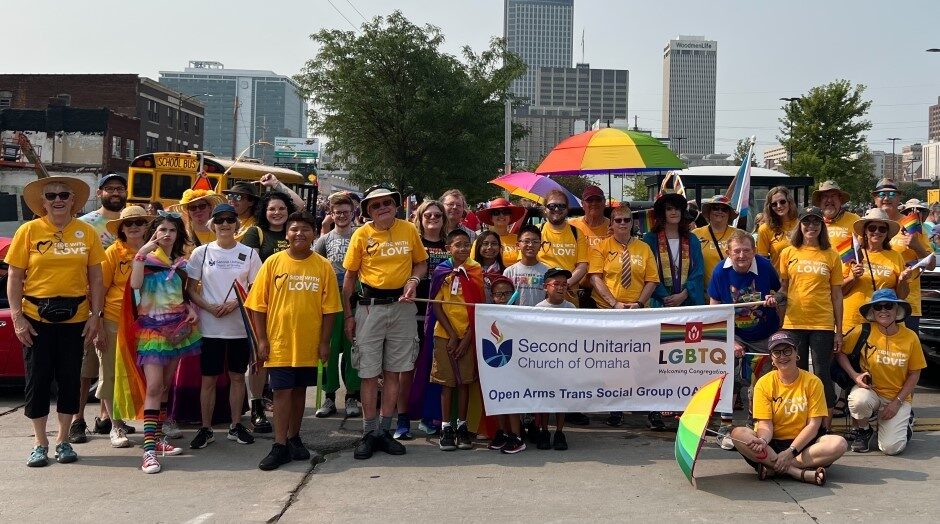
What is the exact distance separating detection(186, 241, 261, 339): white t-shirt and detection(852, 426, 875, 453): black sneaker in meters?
4.71

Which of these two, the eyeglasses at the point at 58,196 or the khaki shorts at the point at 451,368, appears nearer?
the eyeglasses at the point at 58,196

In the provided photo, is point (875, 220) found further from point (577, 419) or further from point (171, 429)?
point (171, 429)

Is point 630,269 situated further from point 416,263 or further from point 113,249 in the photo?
point 113,249

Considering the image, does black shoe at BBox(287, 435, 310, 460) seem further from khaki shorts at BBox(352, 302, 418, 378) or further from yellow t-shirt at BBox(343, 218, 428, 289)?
yellow t-shirt at BBox(343, 218, 428, 289)

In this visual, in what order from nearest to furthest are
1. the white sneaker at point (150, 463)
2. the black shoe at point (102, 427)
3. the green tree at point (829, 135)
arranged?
the white sneaker at point (150, 463) < the black shoe at point (102, 427) < the green tree at point (829, 135)

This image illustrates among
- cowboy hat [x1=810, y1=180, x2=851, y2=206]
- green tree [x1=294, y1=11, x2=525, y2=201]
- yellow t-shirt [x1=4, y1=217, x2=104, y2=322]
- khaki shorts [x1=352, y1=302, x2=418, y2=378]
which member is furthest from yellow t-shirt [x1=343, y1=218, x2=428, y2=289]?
green tree [x1=294, y1=11, x2=525, y2=201]

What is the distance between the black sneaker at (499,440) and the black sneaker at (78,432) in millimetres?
3190

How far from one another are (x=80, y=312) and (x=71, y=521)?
183 cm

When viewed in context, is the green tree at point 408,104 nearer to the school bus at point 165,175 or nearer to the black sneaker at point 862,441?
the school bus at point 165,175

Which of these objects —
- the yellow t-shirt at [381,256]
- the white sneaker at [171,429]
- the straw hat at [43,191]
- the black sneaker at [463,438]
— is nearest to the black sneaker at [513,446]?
the black sneaker at [463,438]

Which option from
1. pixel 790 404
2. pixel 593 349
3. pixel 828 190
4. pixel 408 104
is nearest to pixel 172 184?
pixel 408 104

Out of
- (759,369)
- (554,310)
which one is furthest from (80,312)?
(759,369)

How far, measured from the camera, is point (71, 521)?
5285 millimetres

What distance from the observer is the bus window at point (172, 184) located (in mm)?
23406
